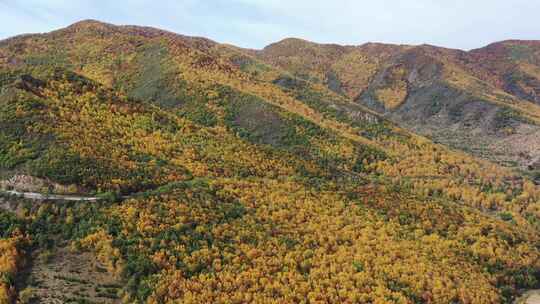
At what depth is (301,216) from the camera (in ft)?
235

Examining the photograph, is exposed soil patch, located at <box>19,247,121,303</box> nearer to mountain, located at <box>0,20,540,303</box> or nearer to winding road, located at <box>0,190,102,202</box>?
mountain, located at <box>0,20,540,303</box>

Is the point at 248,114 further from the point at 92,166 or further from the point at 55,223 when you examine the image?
the point at 55,223

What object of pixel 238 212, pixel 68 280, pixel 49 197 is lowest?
pixel 68 280

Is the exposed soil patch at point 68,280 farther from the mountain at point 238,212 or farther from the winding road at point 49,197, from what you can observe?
the winding road at point 49,197

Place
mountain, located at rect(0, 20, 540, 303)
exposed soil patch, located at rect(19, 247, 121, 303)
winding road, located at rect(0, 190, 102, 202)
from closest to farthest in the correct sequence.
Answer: exposed soil patch, located at rect(19, 247, 121, 303) → mountain, located at rect(0, 20, 540, 303) → winding road, located at rect(0, 190, 102, 202)

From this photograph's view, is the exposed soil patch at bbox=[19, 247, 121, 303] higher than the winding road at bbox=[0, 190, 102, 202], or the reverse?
the winding road at bbox=[0, 190, 102, 202]

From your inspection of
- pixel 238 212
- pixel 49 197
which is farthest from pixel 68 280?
pixel 238 212

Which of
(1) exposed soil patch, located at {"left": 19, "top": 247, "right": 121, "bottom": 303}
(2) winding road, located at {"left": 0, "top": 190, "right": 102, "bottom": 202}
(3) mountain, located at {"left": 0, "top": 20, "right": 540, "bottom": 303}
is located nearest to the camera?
(1) exposed soil patch, located at {"left": 19, "top": 247, "right": 121, "bottom": 303}

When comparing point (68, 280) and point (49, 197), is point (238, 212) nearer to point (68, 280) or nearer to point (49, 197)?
point (68, 280)

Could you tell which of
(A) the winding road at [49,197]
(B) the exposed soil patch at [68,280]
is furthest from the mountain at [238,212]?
(A) the winding road at [49,197]

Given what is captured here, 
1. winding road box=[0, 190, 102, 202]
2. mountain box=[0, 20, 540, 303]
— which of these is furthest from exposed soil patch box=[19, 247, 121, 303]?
winding road box=[0, 190, 102, 202]

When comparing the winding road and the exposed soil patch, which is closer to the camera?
the exposed soil patch

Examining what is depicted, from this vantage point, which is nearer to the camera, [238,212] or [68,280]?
[68,280]

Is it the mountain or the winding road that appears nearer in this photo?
the mountain
